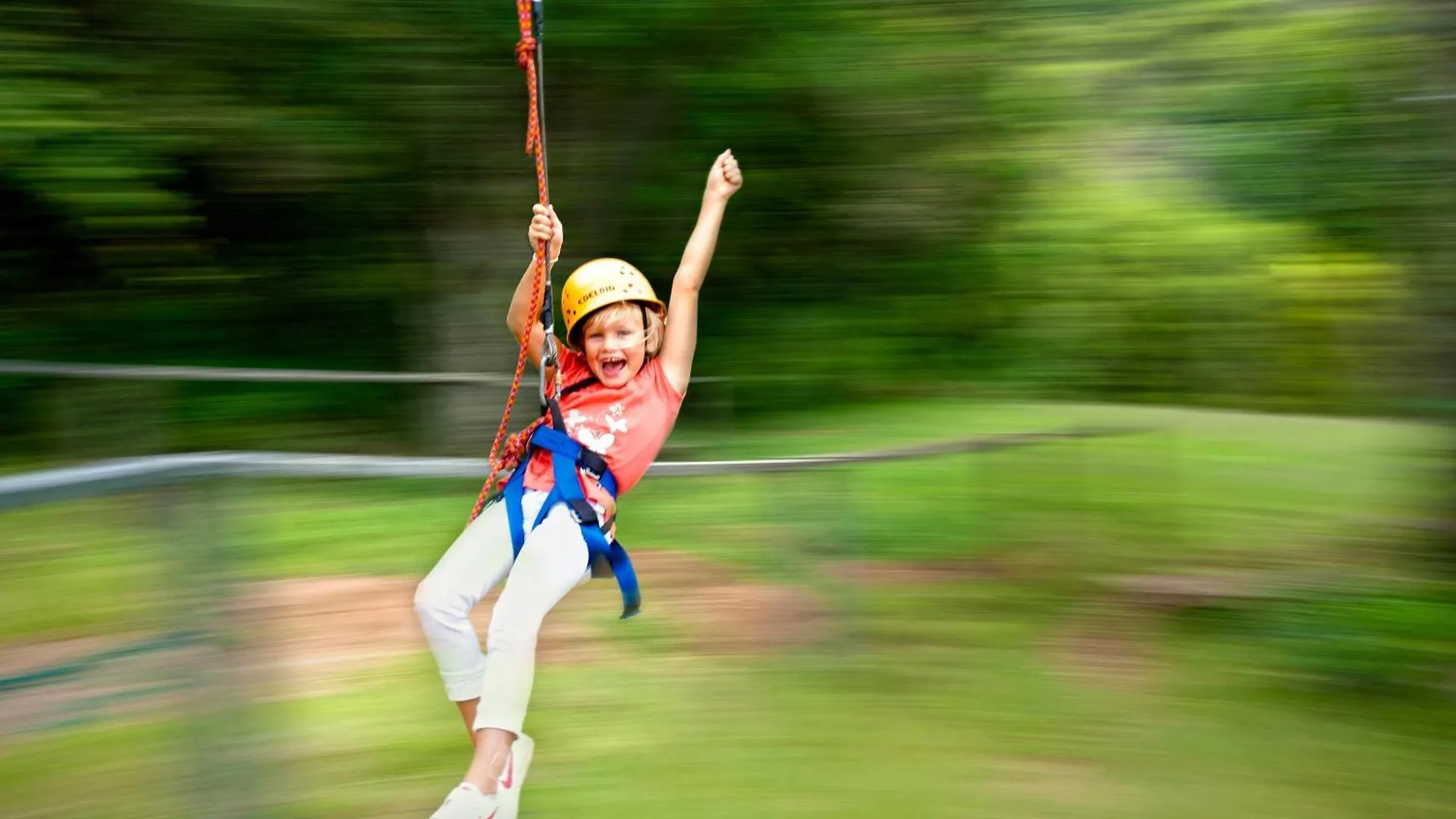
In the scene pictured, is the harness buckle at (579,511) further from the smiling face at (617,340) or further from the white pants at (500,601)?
the smiling face at (617,340)

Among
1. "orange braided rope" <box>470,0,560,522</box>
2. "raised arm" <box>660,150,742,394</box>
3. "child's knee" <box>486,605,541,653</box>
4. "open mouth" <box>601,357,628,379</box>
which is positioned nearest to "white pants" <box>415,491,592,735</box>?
"child's knee" <box>486,605,541,653</box>

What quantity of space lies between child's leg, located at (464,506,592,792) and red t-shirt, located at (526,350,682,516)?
4.7 inches

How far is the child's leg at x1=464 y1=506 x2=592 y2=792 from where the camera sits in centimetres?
251

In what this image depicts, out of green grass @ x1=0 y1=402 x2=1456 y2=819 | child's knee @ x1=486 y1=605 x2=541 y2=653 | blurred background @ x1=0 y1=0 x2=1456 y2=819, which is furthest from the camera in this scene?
blurred background @ x1=0 y1=0 x2=1456 y2=819

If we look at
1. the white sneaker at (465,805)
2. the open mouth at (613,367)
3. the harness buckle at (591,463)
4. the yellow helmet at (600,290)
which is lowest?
the white sneaker at (465,805)

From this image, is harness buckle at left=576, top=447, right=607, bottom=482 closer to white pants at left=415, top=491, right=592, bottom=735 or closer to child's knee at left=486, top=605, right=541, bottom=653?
white pants at left=415, top=491, right=592, bottom=735

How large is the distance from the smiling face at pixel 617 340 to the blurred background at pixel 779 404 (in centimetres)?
76

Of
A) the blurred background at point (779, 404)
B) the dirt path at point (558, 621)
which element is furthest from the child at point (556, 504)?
the dirt path at point (558, 621)

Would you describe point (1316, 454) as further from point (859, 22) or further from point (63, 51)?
point (63, 51)

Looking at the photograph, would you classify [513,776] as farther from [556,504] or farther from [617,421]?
[617,421]

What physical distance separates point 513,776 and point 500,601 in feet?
1.22

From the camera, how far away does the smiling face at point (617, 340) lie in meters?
2.67

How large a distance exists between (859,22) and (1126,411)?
3845 millimetres

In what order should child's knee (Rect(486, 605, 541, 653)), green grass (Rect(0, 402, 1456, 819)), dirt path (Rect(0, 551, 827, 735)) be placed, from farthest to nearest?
dirt path (Rect(0, 551, 827, 735)) < green grass (Rect(0, 402, 1456, 819)) < child's knee (Rect(486, 605, 541, 653))
